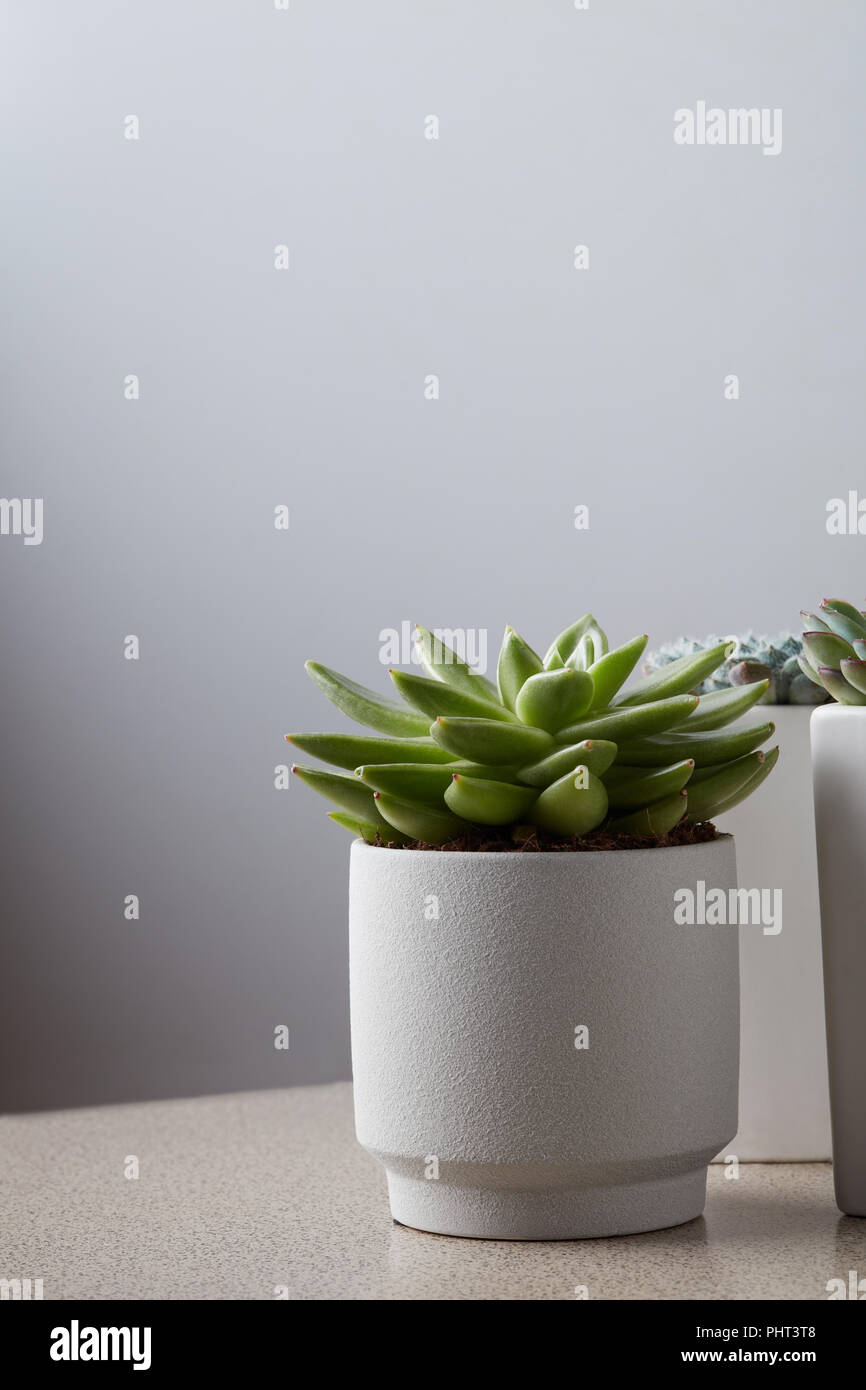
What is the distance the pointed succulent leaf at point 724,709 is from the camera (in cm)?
99

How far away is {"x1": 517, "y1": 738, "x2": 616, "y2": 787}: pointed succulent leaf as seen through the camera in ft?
2.93

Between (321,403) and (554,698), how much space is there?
1104 mm

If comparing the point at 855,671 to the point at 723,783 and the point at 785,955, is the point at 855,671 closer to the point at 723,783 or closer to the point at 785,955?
the point at 723,783

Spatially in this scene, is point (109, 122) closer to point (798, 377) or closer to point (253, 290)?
point (253, 290)

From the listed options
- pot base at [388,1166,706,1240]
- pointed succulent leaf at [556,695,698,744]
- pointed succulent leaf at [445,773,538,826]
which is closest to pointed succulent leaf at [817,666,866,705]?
pointed succulent leaf at [556,695,698,744]

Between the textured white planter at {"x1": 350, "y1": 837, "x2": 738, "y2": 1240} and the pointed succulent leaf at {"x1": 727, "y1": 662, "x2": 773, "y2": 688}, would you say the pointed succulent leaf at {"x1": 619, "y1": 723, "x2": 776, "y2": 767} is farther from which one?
the pointed succulent leaf at {"x1": 727, "y1": 662, "x2": 773, "y2": 688}

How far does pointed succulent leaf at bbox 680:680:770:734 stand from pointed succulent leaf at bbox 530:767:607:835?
0.30ft

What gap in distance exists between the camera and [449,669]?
1.02m

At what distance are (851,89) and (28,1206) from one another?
1.70 m

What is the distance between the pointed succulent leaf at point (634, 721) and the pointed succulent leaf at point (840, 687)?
11 centimetres

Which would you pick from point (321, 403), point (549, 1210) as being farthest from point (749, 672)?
point (321, 403)

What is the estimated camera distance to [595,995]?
0.91m
